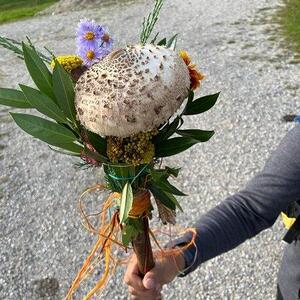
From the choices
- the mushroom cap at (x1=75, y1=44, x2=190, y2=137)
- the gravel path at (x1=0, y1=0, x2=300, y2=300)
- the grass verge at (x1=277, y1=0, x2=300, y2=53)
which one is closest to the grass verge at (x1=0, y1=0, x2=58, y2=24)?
the gravel path at (x1=0, y1=0, x2=300, y2=300)

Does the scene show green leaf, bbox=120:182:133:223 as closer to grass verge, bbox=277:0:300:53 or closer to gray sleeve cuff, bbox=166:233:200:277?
gray sleeve cuff, bbox=166:233:200:277

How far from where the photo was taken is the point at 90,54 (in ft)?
4.76

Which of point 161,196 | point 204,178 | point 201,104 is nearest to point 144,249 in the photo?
point 161,196

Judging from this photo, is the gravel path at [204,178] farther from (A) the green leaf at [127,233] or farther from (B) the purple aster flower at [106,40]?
(B) the purple aster flower at [106,40]

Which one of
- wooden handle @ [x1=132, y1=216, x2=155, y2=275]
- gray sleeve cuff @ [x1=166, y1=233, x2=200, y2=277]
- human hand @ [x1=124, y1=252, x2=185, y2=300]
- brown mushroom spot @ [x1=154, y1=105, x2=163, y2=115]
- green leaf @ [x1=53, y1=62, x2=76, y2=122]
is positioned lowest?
gray sleeve cuff @ [x1=166, y1=233, x2=200, y2=277]

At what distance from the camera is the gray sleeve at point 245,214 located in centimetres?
191

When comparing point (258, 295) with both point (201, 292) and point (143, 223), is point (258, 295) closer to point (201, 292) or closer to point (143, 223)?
point (201, 292)

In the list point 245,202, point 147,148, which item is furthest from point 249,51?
point 147,148

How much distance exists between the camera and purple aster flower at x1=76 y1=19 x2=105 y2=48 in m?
1.48

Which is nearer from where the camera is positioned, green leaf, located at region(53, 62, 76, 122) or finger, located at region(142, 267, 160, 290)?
green leaf, located at region(53, 62, 76, 122)

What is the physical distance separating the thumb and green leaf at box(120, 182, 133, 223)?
392mm

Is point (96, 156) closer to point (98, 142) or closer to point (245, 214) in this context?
point (98, 142)

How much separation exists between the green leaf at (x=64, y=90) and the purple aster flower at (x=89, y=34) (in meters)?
0.18

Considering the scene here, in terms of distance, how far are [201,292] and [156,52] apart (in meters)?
3.12
